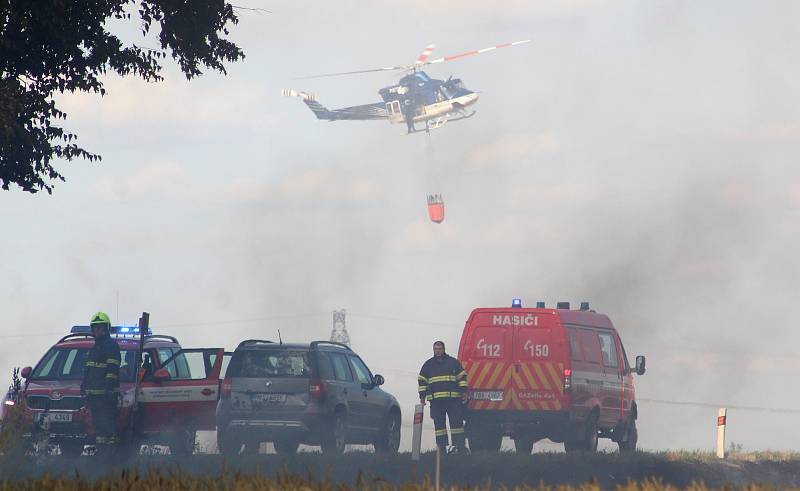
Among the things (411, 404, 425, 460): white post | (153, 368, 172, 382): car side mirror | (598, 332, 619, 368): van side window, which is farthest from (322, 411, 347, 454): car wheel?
(598, 332, 619, 368): van side window

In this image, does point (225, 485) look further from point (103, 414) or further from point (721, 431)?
point (721, 431)

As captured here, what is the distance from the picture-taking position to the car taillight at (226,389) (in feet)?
69.9

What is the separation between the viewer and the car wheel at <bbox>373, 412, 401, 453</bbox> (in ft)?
76.8

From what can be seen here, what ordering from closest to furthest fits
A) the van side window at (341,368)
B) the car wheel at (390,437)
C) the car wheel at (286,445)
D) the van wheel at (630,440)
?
the car wheel at (286,445) < the van side window at (341,368) < the car wheel at (390,437) < the van wheel at (630,440)

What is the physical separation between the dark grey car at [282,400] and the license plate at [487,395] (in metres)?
2.74

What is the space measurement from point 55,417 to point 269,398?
3.27m

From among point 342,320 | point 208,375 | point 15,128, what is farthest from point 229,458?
point 342,320

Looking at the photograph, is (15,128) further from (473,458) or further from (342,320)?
(342,320)

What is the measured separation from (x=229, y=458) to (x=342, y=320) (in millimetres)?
108217

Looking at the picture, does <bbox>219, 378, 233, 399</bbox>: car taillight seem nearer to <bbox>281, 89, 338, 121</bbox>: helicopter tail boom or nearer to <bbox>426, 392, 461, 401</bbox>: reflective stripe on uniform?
<bbox>426, 392, 461, 401</bbox>: reflective stripe on uniform

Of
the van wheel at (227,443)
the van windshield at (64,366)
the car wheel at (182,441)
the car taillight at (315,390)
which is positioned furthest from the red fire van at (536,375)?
the van windshield at (64,366)

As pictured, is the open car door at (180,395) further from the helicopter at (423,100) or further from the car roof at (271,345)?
the helicopter at (423,100)

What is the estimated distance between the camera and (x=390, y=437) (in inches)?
931

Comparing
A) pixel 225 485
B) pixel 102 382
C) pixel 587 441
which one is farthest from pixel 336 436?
pixel 225 485
